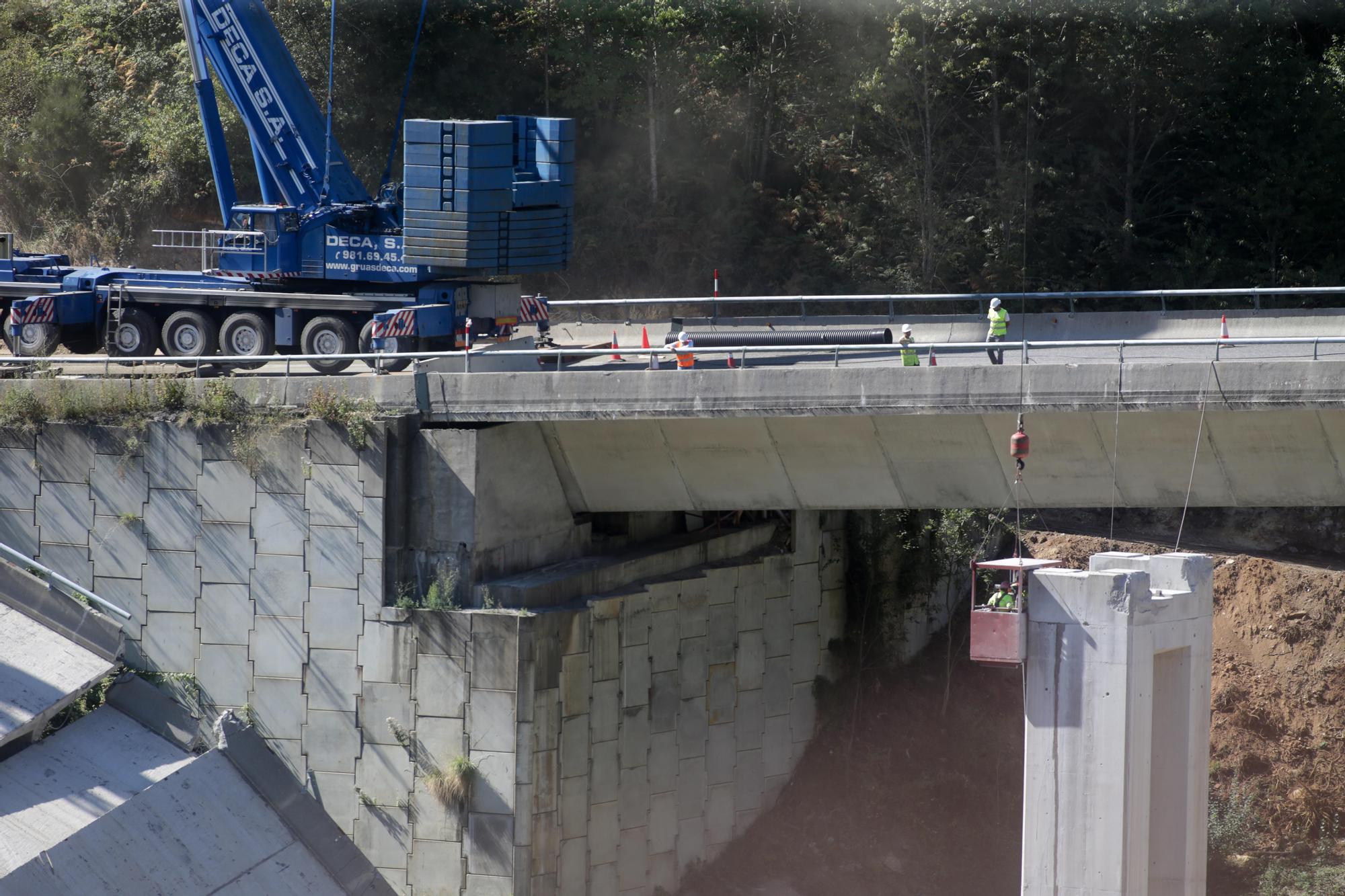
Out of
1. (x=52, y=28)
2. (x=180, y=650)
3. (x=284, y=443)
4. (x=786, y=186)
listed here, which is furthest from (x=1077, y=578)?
(x=52, y=28)

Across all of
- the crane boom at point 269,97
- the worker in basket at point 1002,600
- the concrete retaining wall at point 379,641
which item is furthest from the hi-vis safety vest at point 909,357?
the crane boom at point 269,97

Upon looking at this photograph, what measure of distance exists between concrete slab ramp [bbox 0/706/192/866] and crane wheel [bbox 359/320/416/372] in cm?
653

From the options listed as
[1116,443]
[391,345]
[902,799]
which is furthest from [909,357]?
[902,799]

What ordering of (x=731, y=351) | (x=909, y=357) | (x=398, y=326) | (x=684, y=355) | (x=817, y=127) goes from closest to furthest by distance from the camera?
(x=909, y=357)
(x=731, y=351)
(x=684, y=355)
(x=398, y=326)
(x=817, y=127)

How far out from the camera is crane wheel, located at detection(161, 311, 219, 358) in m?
24.5

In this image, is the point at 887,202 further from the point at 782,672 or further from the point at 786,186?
the point at 782,672

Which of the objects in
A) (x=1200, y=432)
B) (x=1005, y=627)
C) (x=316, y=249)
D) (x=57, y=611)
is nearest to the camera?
(x=1005, y=627)

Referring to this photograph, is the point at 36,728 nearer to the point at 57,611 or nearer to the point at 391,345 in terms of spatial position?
the point at 57,611

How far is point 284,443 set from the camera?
19.6 m

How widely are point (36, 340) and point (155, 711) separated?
8032mm

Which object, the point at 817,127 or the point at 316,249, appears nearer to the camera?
the point at 316,249

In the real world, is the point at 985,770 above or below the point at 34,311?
below

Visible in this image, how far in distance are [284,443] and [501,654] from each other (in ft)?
Result: 13.3

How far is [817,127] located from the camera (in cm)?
4066
